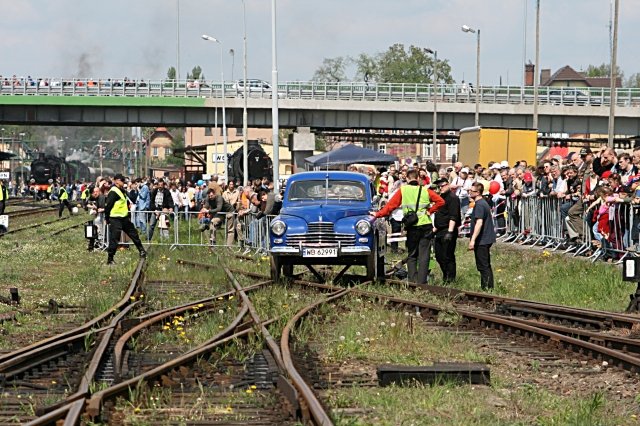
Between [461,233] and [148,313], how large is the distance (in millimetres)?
18110

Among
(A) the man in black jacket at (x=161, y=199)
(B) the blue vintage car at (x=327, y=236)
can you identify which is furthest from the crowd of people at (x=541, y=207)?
(A) the man in black jacket at (x=161, y=199)

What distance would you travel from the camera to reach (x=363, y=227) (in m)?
20.0

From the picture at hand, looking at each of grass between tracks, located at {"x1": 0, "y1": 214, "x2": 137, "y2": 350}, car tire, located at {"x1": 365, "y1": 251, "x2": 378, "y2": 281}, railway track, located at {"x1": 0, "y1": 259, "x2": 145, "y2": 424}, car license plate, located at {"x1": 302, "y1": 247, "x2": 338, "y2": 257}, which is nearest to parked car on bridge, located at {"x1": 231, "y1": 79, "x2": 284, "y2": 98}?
grass between tracks, located at {"x1": 0, "y1": 214, "x2": 137, "y2": 350}

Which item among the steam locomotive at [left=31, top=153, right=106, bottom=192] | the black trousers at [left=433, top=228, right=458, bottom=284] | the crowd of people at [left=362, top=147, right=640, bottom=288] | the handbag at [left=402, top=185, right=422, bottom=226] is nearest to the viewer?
the handbag at [left=402, top=185, right=422, bottom=226]

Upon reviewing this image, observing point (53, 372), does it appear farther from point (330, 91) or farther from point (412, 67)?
point (412, 67)

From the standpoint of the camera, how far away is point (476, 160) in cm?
4072

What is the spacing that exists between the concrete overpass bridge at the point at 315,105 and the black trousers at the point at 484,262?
54.1m

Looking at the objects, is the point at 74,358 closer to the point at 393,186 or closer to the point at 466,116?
the point at 393,186

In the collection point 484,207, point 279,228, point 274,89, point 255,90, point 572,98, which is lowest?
point 279,228

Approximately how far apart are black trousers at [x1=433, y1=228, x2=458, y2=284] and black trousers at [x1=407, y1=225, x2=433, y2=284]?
0.68m

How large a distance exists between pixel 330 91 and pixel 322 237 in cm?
5570

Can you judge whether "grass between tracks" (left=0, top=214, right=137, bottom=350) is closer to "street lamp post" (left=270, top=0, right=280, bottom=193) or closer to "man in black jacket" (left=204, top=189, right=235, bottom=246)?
"man in black jacket" (left=204, top=189, right=235, bottom=246)

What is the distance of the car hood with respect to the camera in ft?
66.0

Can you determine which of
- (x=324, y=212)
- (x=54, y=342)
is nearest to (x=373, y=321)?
(x=54, y=342)
